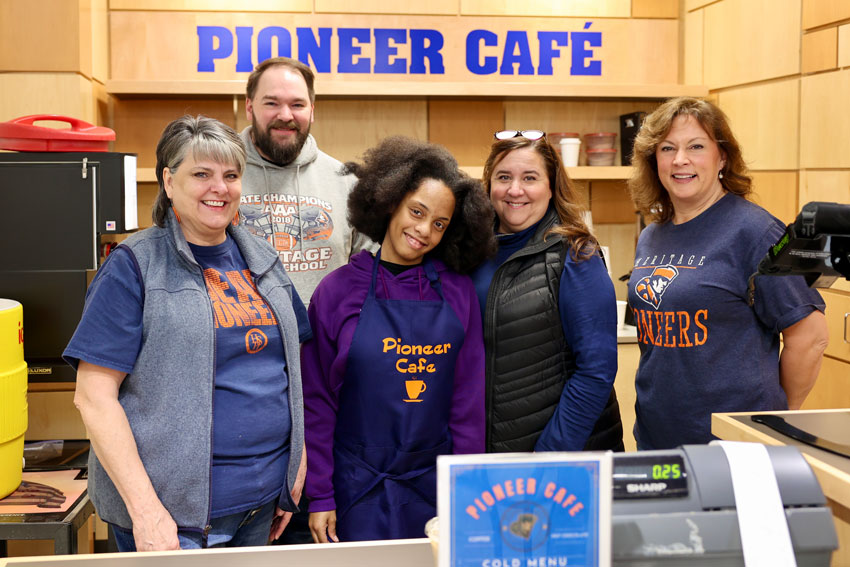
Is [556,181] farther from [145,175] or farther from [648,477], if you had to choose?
[145,175]

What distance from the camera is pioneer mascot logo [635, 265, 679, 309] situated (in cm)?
208

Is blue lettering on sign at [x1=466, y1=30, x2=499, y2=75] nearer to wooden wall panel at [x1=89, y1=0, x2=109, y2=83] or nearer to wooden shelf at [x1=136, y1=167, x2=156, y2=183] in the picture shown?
wooden shelf at [x1=136, y1=167, x2=156, y2=183]

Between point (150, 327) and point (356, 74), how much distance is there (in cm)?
288

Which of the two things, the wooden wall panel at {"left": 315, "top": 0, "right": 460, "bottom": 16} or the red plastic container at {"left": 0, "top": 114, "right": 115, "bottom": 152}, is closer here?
the red plastic container at {"left": 0, "top": 114, "right": 115, "bottom": 152}

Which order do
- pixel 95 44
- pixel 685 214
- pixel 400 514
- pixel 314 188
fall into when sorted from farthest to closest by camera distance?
1. pixel 95 44
2. pixel 314 188
3. pixel 685 214
4. pixel 400 514

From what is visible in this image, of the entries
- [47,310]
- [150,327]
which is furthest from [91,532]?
[150,327]

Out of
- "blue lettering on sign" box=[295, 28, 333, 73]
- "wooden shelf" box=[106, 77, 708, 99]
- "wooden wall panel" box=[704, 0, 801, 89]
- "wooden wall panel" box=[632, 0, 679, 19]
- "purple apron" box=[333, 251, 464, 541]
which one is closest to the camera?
"purple apron" box=[333, 251, 464, 541]

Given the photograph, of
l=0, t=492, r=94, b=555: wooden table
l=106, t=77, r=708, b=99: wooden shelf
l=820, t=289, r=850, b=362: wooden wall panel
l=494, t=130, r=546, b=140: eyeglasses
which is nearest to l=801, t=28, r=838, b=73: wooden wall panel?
l=106, t=77, r=708, b=99: wooden shelf

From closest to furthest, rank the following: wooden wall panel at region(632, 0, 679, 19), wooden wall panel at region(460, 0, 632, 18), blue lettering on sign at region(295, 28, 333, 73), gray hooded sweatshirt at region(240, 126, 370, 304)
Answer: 1. gray hooded sweatshirt at region(240, 126, 370, 304)
2. blue lettering on sign at region(295, 28, 333, 73)
3. wooden wall panel at region(460, 0, 632, 18)
4. wooden wall panel at region(632, 0, 679, 19)

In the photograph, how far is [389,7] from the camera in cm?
413

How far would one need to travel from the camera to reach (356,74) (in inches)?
163

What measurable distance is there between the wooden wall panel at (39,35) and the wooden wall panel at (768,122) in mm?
2982

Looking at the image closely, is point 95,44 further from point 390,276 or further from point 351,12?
point 390,276

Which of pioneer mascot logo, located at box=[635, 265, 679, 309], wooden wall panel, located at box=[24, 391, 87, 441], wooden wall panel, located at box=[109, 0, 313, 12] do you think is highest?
wooden wall panel, located at box=[109, 0, 313, 12]
